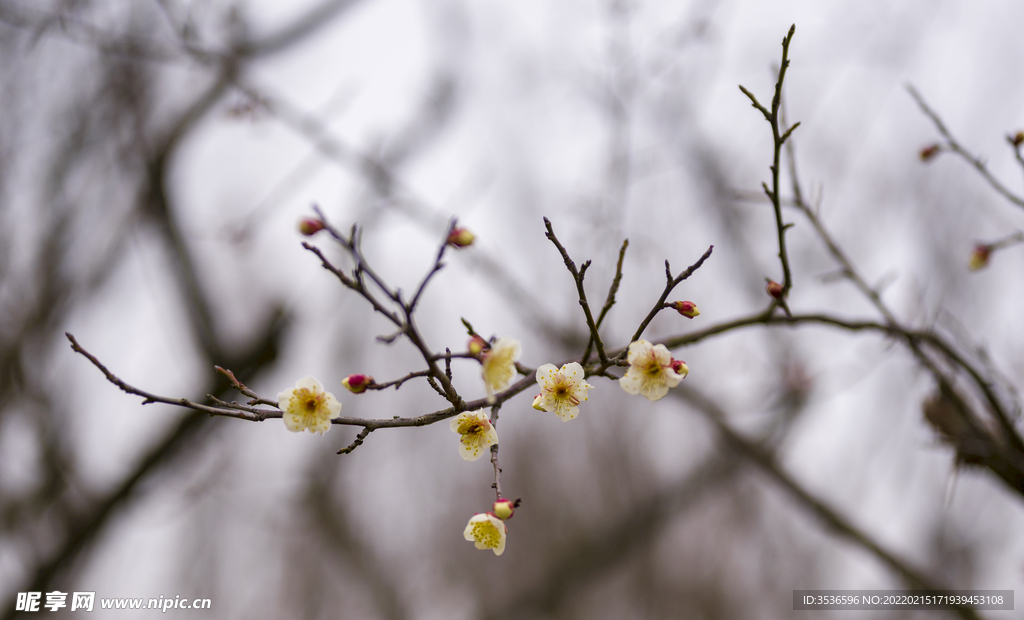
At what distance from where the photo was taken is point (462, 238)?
3.53ft

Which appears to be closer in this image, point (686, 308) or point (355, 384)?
point (355, 384)

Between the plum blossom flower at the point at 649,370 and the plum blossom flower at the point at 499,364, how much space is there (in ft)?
0.86

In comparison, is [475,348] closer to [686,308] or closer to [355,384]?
[355,384]

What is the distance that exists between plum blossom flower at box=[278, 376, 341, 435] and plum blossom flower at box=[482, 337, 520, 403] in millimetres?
354

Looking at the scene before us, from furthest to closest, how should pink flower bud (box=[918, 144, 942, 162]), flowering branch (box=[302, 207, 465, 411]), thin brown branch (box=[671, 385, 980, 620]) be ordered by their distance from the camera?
thin brown branch (box=[671, 385, 980, 620]) < pink flower bud (box=[918, 144, 942, 162]) < flowering branch (box=[302, 207, 465, 411])

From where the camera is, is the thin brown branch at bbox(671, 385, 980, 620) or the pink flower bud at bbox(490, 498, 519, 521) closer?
the pink flower bud at bbox(490, 498, 519, 521)

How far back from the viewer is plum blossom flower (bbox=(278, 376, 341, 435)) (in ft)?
3.49

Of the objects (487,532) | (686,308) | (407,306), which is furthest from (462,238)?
(487,532)

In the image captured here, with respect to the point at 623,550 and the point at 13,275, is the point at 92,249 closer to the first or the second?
the point at 13,275

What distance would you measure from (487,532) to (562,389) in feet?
1.28

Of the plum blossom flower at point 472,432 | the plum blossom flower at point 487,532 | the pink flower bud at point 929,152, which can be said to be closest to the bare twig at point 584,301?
the plum blossom flower at point 472,432

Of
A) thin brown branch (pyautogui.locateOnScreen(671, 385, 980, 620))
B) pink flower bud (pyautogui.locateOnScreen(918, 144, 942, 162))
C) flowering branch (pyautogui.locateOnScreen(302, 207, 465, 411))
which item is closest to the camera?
flowering branch (pyautogui.locateOnScreen(302, 207, 465, 411))

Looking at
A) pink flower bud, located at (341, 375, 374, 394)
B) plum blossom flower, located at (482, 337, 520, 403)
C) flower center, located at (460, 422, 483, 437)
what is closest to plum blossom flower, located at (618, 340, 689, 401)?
plum blossom flower, located at (482, 337, 520, 403)

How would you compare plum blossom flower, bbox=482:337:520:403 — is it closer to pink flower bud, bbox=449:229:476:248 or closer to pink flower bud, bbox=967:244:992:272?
pink flower bud, bbox=449:229:476:248
